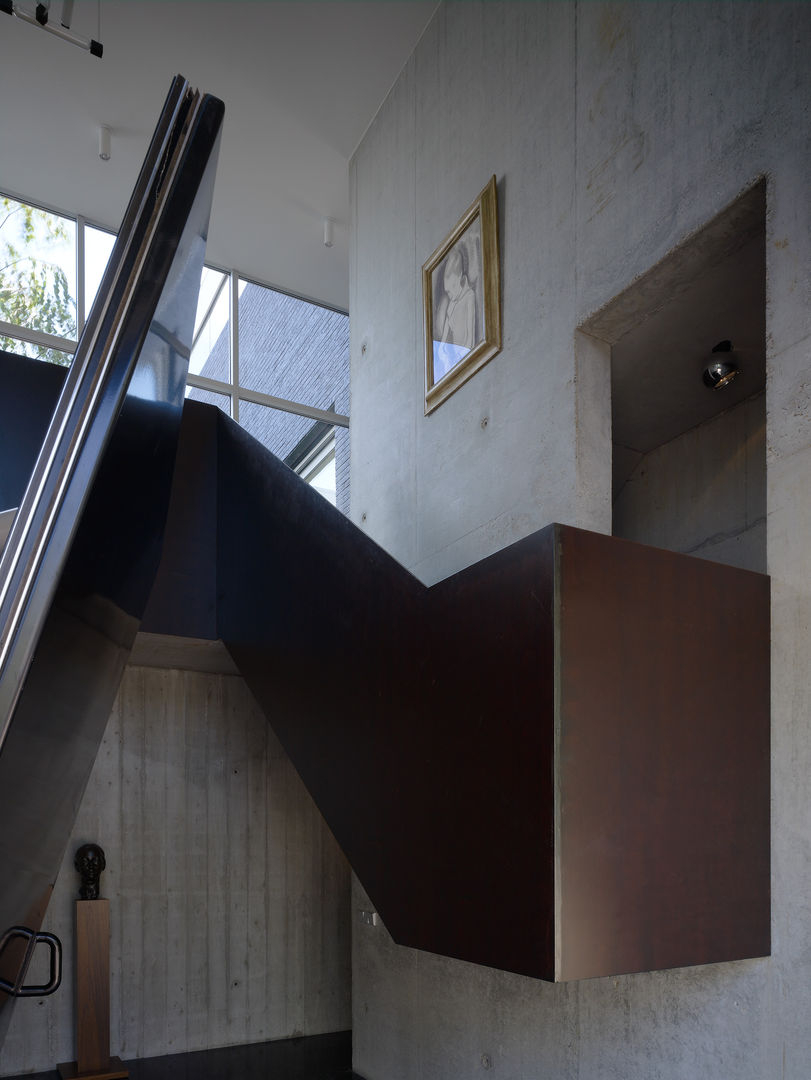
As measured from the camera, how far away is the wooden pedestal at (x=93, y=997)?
6008 mm

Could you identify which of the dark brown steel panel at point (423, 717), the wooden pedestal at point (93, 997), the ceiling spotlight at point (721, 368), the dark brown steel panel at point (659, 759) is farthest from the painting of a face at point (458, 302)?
the wooden pedestal at point (93, 997)

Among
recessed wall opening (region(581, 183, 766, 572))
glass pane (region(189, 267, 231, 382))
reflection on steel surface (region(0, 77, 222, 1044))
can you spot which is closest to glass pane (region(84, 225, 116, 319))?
glass pane (region(189, 267, 231, 382))

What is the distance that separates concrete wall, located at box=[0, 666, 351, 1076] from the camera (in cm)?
664

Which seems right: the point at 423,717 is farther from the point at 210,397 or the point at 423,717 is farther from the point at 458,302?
the point at 210,397

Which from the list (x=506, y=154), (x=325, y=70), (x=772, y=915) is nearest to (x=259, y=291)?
(x=325, y=70)

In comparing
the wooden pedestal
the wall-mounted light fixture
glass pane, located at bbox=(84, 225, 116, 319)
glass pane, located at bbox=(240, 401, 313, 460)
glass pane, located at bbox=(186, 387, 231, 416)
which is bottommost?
the wooden pedestal

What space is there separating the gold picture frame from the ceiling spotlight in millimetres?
1286

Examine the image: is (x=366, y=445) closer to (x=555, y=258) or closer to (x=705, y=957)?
(x=555, y=258)

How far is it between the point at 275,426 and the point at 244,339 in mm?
985

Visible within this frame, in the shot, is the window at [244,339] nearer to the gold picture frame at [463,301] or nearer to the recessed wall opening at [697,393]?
the gold picture frame at [463,301]

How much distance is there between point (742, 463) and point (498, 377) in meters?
1.82

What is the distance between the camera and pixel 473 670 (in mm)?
3125

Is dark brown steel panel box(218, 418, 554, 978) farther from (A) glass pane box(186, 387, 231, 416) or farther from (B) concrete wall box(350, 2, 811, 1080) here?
(A) glass pane box(186, 387, 231, 416)

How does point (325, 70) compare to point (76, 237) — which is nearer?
point (325, 70)
